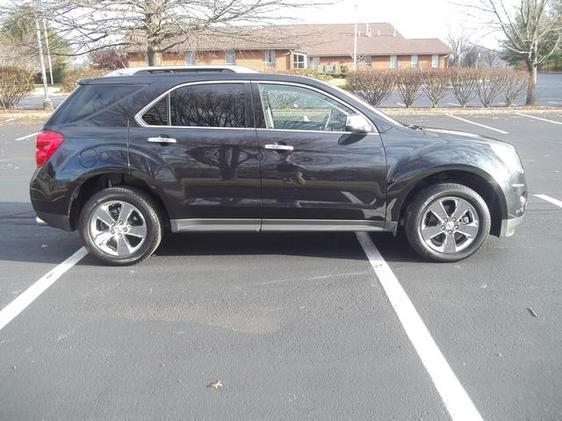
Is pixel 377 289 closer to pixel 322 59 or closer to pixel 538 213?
pixel 538 213

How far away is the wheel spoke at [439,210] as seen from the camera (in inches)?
189

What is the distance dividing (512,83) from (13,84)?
2010 centimetres

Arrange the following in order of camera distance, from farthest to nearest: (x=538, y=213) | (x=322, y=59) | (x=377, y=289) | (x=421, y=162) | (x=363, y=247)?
(x=322, y=59), (x=538, y=213), (x=363, y=247), (x=421, y=162), (x=377, y=289)

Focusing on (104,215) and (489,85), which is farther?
(489,85)

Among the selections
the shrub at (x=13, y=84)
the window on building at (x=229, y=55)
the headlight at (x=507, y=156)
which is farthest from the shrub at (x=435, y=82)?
the headlight at (x=507, y=156)

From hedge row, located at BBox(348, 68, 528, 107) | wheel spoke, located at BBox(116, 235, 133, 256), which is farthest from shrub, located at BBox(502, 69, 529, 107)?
wheel spoke, located at BBox(116, 235, 133, 256)

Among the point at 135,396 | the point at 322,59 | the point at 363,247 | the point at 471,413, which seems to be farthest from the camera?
the point at 322,59

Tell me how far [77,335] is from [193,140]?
189 centimetres

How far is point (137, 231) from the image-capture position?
489cm

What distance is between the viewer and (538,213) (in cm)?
657

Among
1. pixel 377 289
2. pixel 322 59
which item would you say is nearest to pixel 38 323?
pixel 377 289

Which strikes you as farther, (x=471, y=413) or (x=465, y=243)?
(x=465, y=243)

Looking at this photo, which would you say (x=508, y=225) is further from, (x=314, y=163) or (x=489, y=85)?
(x=489, y=85)

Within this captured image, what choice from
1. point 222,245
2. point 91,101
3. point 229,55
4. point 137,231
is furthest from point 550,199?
point 229,55
